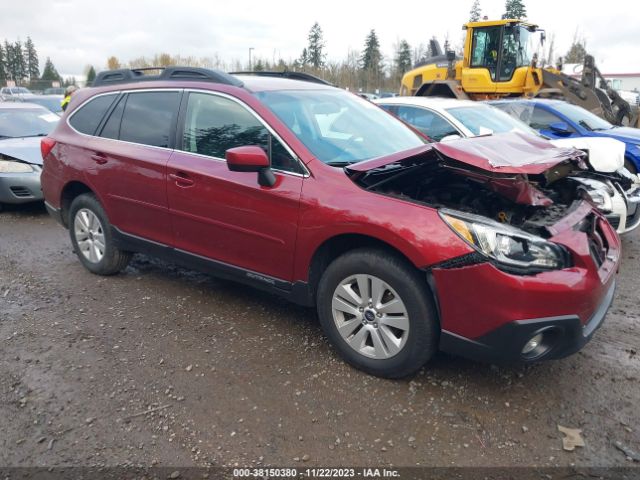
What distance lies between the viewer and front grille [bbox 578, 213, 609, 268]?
3031 mm

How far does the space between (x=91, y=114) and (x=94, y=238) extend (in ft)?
3.71

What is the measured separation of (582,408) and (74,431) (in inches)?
109

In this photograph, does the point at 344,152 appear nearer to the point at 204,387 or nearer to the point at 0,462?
the point at 204,387

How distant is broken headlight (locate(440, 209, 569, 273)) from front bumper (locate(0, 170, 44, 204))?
21.1ft

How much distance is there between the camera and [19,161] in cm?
735

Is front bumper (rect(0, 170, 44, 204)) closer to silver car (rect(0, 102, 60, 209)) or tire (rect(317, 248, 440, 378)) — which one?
silver car (rect(0, 102, 60, 209))

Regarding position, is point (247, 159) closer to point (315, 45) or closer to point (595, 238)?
point (595, 238)

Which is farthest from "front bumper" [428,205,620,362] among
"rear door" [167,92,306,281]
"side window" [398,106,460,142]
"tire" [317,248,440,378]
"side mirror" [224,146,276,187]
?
"side window" [398,106,460,142]

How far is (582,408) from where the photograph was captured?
291 cm

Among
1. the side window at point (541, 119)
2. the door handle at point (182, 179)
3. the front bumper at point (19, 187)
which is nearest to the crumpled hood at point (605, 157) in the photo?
the door handle at point (182, 179)

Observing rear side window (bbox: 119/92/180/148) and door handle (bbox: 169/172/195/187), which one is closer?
door handle (bbox: 169/172/195/187)

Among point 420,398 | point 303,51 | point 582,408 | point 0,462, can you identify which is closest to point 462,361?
point 420,398

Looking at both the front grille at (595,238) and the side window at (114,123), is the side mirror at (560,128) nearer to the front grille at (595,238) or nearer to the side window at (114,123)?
the front grille at (595,238)

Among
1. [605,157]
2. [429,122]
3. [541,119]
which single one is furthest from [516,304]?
[541,119]
